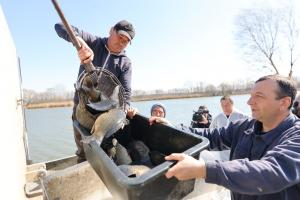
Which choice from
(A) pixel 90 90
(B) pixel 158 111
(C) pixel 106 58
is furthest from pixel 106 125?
(B) pixel 158 111

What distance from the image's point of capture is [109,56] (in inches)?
130

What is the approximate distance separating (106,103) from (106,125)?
34 centimetres

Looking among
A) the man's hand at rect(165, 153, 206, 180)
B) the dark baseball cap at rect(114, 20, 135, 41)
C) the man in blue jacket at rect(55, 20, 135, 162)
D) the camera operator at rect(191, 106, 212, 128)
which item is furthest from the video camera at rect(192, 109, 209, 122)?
the man's hand at rect(165, 153, 206, 180)

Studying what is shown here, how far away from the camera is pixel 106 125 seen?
7.78ft

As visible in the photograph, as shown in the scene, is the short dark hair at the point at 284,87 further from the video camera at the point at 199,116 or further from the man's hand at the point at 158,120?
the video camera at the point at 199,116

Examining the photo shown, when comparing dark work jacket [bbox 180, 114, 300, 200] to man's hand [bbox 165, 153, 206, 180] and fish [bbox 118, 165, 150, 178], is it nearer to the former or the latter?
man's hand [bbox 165, 153, 206, 180]

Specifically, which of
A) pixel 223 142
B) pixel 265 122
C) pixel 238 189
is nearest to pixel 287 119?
pixel 265 122

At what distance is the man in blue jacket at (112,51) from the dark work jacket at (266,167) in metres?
1.38

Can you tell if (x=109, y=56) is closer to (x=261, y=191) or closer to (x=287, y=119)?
(x=287, y=119)

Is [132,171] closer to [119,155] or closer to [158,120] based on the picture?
[119,155]

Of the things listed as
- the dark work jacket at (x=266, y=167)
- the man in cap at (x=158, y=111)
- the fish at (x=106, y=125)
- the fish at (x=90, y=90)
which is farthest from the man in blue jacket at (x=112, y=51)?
the man in cap at (x=158, y=111)

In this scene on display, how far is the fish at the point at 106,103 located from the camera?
2592 millimetres

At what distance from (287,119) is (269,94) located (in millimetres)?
206

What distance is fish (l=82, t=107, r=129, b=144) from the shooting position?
2277 millimetres
